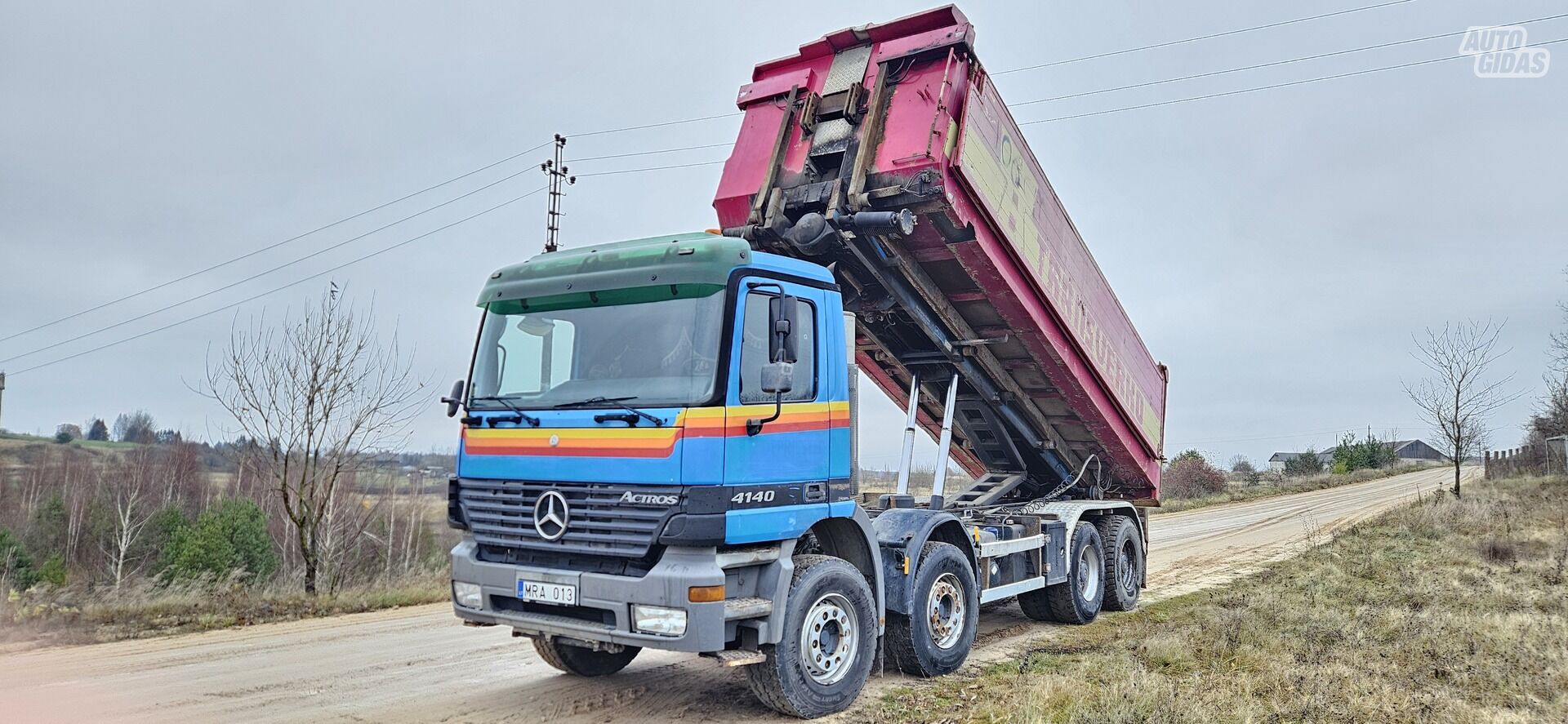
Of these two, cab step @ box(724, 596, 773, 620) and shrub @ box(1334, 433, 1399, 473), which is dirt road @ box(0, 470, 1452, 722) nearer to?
cab step @ box(724, 596, 773, 620)

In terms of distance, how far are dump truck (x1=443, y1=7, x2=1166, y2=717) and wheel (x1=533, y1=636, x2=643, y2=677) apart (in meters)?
0.02

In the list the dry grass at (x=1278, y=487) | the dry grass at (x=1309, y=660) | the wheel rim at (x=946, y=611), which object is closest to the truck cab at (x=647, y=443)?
the wheel rim at (x=946, y=611)

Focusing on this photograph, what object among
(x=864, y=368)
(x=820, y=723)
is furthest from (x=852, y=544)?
(x=864, y=368)

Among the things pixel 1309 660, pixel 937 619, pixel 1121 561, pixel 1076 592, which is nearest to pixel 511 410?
pixel 937 619

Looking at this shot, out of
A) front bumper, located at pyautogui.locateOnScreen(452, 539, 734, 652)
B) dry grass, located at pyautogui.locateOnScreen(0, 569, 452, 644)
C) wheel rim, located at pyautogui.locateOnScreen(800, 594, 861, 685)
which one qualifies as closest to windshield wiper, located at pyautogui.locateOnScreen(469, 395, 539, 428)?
front bumper, located at pyautogui.locateOnScreen(452, 539, 734, 652)

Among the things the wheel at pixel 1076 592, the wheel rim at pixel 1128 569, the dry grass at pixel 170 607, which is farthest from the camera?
the wheel rim at pixel 1128 569

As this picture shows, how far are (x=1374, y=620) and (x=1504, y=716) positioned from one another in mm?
3091

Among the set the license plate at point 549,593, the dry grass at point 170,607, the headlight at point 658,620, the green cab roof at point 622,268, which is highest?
the green cab roof at point 622,268

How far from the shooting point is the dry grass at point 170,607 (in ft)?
27.3

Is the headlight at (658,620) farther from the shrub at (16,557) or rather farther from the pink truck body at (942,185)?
the shrub at (16,557)

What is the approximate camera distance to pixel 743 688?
20.9ft

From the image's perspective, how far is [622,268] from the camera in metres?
5.57

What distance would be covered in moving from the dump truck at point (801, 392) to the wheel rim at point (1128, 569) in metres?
0.76

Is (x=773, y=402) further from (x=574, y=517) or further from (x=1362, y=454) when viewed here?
(x=1362, y=454)
